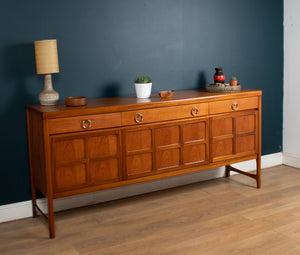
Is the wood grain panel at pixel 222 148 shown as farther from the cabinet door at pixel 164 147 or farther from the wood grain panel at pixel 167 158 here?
the wood grain panel at pixel 167 158

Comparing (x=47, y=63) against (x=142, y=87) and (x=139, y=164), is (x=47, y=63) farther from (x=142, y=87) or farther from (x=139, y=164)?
(x=139, y=164)

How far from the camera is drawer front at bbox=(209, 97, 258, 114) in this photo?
10.8 ft

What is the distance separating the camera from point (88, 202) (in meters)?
3.32

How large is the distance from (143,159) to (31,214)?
0.94m

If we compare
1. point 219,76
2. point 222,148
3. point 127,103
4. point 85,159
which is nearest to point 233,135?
point 222,148

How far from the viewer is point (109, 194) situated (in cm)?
A: 340

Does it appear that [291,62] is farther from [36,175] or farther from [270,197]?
[36,175]

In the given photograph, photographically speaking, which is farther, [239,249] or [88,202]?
[88,202]

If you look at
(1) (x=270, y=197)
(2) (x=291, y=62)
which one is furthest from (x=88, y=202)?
(2) (x=291, y=62)

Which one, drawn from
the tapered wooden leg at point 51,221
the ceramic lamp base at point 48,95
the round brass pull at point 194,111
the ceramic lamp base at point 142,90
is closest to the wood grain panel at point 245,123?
the round brass pull at point 194,111

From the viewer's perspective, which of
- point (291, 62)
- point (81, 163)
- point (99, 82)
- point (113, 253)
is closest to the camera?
point (113, 253)

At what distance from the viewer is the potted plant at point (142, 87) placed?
124 inches

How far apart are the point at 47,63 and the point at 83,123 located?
1.57 feet

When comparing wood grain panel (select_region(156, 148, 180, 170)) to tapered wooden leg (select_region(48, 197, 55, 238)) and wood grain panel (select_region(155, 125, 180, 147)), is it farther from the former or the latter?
tapered wooden leg (select_region(48, 197, 55, 238))
